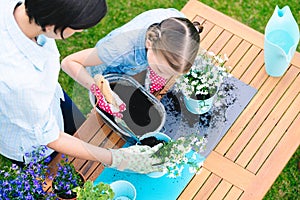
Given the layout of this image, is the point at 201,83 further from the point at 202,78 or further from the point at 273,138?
the point at 273,138

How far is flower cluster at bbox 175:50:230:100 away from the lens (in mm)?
2426

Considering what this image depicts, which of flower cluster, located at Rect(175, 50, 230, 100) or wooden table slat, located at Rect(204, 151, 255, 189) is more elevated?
flower cluster, located at Rect(175, 50, 230, 100)

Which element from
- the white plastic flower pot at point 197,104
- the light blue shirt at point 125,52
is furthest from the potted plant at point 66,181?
the white plastic flower pot at point 197,104

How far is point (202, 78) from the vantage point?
95.8 inches

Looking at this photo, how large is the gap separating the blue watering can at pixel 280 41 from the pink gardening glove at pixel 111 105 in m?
0.83

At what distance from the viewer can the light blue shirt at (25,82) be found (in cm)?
Answer: 193

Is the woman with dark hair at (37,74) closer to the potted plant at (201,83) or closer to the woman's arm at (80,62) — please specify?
the woman's arm at (80,62)

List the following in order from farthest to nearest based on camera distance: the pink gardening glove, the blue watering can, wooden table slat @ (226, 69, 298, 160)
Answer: the blue watering can, wooden table slat @ (226, 69, 298, 160), the pink gardening glove

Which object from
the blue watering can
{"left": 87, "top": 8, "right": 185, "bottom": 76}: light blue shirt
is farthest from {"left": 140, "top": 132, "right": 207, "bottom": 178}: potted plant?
the blue watering can

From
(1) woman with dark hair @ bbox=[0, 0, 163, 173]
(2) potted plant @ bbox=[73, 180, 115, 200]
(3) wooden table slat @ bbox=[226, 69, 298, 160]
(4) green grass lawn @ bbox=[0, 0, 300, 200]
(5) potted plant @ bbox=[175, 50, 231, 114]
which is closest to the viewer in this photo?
(1) woman with dark hair @ bbox=[0, 0, 163, 173]

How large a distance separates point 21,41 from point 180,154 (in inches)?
31.9

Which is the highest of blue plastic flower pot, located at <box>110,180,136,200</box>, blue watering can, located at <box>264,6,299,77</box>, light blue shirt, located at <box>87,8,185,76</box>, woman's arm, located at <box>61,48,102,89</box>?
blue watering can, located at <box>264,6,299,77</box>

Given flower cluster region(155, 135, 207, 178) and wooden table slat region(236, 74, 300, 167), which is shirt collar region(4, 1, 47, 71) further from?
wooden table slat region(236, 74, 300, 167)

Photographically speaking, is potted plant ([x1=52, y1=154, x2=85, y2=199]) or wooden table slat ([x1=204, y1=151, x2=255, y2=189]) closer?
potted plant ([x1=52, y1=154, x2=85, y2=199])
